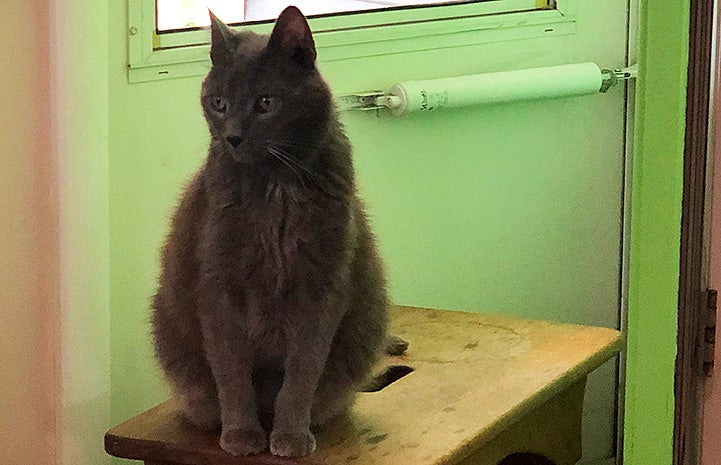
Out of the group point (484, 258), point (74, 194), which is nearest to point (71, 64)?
point (74, 194)

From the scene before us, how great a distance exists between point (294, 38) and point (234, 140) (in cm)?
13

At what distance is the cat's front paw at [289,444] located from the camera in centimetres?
118

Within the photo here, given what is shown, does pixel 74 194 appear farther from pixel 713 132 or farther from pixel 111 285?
pixel 713 132

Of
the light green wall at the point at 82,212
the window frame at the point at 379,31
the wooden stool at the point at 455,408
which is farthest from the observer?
the window frame at the point at 379,31

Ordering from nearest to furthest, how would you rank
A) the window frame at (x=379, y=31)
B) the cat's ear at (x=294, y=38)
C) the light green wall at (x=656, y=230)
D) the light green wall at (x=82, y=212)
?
the light green wall at (x=656, y=230) < the cat's ear at (x=294, y=38) < the light green wall at (x=82, y=212) < the window frame at (x=379, y=31)

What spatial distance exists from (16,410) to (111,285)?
9.2 inches

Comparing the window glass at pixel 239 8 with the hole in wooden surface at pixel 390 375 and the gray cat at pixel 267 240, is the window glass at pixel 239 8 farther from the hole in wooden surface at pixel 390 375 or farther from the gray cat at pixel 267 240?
the hole in wooden surface at pixel 390 375

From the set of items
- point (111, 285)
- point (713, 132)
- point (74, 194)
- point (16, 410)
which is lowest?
point (16, 410)

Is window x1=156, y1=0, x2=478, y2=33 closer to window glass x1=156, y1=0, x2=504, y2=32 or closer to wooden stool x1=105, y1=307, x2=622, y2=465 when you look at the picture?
window glass x1=156, y1=0, x2=504, y2=32

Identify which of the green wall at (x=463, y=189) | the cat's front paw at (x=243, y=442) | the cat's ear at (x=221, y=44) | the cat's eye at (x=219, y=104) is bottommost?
the cat's front paw at (x=243, y=442)

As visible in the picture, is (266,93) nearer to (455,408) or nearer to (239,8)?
(455,408)

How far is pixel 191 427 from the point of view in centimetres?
131

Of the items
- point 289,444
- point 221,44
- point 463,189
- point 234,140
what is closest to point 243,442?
point 289,444

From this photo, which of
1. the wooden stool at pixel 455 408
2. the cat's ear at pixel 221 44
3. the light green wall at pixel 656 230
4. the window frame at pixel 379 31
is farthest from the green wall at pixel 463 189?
the light green wall at pixel 656 230
